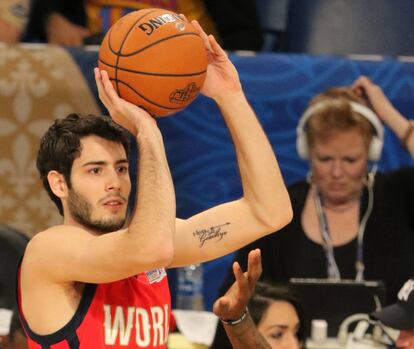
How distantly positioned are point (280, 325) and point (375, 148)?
129 centimetres

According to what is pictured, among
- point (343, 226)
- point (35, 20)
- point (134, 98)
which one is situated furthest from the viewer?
point (35, 20)

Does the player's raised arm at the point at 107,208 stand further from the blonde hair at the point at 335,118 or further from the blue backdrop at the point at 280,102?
the blonde hair at the point at 335,118

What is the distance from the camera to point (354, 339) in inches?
203

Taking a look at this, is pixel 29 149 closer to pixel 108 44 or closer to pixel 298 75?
pixel 298 75

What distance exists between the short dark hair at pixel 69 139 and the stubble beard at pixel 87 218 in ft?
0.23

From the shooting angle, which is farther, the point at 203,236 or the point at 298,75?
the point at 298,75

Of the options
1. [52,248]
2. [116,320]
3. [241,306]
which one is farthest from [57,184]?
[241,306]

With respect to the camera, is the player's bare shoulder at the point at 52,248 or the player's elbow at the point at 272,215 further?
the player's elbow at the point at 272,215

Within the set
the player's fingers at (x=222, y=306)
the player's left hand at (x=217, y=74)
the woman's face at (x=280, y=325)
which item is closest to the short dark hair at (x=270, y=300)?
the woman's face at (x=280, y=325)

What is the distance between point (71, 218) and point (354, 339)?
2.05m

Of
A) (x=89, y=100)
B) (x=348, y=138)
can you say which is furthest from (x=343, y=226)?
(x=89, y=100)

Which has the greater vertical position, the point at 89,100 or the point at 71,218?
the point at 89,100

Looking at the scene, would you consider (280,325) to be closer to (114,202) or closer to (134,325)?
(134,325)

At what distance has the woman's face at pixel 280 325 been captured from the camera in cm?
475
